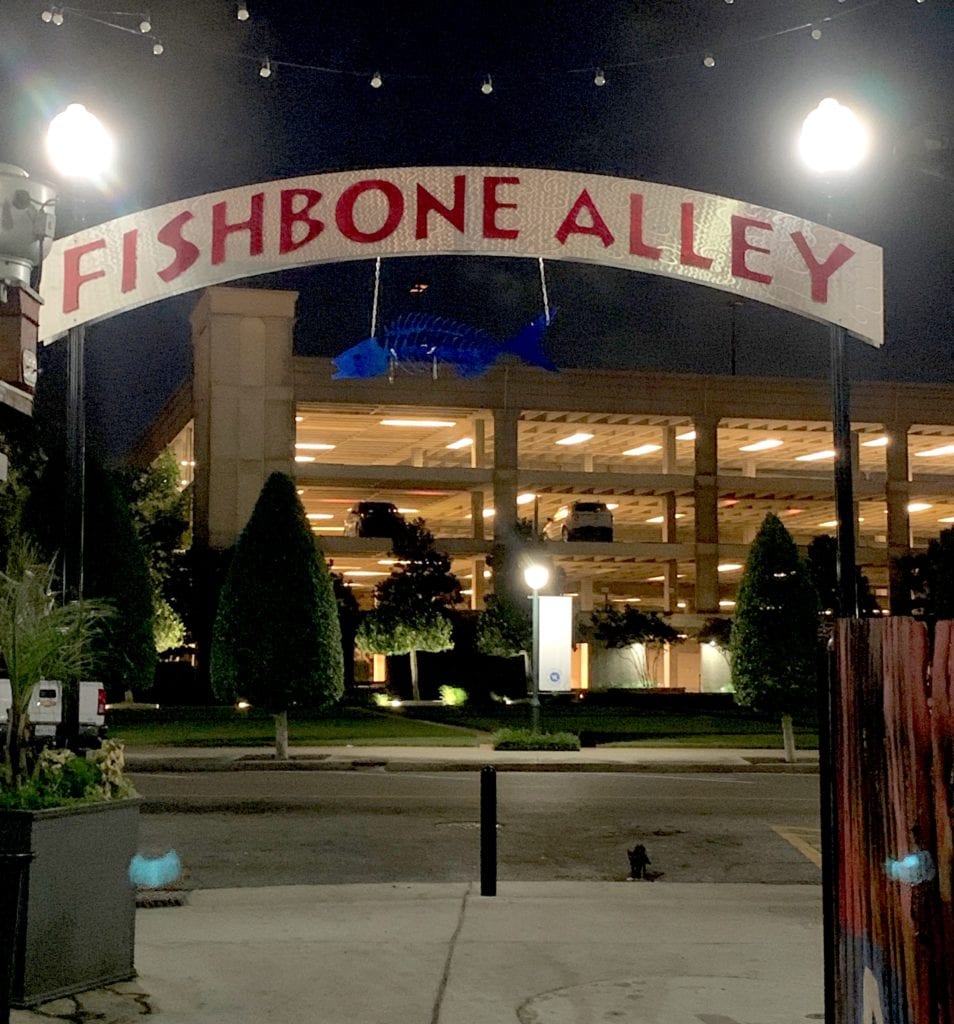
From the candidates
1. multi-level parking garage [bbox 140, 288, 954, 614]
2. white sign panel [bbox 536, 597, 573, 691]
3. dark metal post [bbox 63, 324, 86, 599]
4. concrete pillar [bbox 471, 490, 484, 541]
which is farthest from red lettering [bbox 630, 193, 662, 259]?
concrete pillar [bbox 471, 490, 484, 541]

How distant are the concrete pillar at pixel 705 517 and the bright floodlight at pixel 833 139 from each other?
51.3m

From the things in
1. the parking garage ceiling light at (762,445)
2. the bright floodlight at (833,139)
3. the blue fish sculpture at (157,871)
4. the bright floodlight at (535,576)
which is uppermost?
the parking garage ceiling light at (762,445)

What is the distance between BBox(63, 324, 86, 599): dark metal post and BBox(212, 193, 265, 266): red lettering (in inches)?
43.4

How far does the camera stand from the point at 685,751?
27.9 m

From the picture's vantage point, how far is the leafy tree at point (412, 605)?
45750 millimetres

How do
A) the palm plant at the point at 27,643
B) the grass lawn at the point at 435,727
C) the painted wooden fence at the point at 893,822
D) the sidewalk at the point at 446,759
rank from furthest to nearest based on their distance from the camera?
the grass lawn at the point at 435,727 < the sidewalk at the point at 446,759 < the palm plant at the point at 27,643 < the painted wooden fence at the point at 893,822

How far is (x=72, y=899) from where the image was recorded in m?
6.80

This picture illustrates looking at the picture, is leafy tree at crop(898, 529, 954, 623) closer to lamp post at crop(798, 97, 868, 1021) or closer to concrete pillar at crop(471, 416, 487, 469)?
concrete pillar at crop(471, 416, 487, 469)

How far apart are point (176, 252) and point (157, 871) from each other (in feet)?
18.6

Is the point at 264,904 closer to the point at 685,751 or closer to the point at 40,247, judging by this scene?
the point at 40,247

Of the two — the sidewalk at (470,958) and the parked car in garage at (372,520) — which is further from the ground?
the parked car in garage at (372,520)

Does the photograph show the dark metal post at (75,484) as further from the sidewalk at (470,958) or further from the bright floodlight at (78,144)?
the sidewalk at (470,958)

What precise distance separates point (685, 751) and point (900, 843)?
24.1 metres

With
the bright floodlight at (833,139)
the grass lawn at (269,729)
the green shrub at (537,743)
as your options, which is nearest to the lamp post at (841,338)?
the bright floodlight at (833,139)
